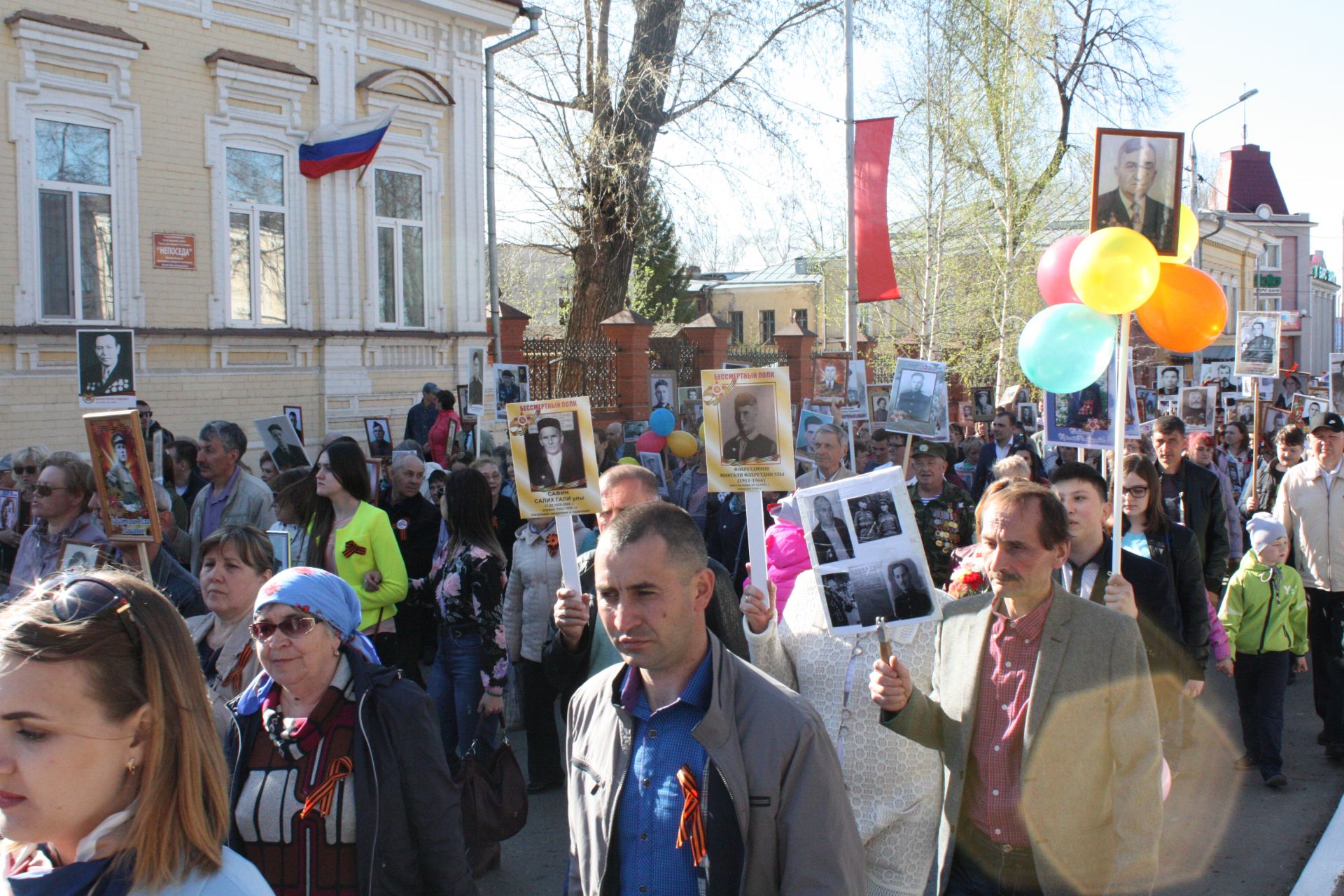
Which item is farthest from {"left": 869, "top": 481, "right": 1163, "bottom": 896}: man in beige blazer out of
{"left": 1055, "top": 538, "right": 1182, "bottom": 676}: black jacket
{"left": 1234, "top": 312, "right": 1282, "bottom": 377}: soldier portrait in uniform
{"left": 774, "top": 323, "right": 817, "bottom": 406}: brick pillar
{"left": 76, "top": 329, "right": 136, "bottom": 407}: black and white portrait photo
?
{"left": 774, "top": 323, "right": 817, "bottom": 406}: brick pillar

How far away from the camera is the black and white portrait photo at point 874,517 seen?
3.70 metres

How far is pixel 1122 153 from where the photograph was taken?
17.7 feet

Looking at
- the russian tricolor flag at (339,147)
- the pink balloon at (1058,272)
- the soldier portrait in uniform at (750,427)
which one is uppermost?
the russian tricolor flag at (339,147)

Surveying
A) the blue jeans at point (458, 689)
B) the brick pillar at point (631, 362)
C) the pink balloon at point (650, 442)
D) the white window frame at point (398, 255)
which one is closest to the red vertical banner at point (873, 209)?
the brick pillar at point (631, 362)

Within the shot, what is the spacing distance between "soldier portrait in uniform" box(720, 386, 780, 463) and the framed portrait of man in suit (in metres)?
1.94

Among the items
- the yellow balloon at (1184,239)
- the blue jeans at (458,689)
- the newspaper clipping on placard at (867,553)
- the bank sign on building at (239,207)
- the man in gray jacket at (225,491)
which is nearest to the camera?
the newspaper clipping on placard at (867,553)

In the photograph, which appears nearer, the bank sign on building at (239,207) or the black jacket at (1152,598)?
the black jacket at (1152,598)

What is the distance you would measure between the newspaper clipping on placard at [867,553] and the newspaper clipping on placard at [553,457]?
49.0 inches

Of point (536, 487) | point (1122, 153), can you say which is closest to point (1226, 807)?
point (1122, 153)

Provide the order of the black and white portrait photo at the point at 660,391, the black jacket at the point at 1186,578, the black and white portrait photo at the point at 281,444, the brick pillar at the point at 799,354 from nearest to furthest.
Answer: the black jacket at the point at 1186,578
the black and white portrait photo at the point at 281,444
the black and white portrait photo at the point at 660,391
the brick pillar at the point at 799,354

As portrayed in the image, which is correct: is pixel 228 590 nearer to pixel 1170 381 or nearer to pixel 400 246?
pixel 1170 381

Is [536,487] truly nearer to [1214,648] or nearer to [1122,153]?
[1122,153]

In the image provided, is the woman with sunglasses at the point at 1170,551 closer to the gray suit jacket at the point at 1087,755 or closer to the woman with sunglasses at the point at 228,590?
the gray suit jacket at the point at 1087,755

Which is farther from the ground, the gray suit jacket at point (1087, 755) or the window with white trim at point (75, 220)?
the window with white trim at point (75, 220)
